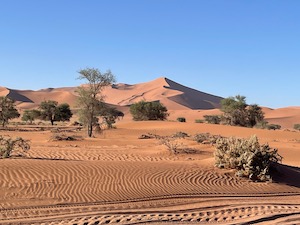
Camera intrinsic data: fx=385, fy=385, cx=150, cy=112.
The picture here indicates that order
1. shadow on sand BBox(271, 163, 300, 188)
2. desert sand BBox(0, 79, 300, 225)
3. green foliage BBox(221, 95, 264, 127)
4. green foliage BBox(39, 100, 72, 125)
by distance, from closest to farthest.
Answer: desert sand BBox(0, 79, 300, 225)
shadow on sand BBox(271, 163, 300, 188)
green foliage BBox(221, 95, 264, 127)
green foliage BBox(39, 100, 72, 125)

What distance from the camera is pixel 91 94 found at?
28.1m

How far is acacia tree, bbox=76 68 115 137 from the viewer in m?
27.8

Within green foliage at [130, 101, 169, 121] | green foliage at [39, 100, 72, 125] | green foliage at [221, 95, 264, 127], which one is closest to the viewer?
green foliage at [221, 95, 264, 127]

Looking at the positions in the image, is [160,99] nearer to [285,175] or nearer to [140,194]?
[285,175]

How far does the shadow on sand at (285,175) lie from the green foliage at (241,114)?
34.1 m

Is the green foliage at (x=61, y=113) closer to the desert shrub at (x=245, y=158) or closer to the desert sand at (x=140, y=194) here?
the desert sand at (x=140, y=194)

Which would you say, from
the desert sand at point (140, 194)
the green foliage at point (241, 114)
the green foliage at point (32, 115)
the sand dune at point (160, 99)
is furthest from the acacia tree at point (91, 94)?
the sand dune at point (160, 99)

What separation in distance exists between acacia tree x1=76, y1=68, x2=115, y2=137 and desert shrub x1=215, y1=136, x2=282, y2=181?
15416 millimetres

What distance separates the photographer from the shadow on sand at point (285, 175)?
42.2 ft

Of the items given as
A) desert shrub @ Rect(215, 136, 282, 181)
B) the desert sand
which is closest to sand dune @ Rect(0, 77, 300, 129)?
desert shrub @ Rect(215, 136, 282, 181)

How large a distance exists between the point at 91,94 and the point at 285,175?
17411 millimetres

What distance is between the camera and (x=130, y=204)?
8664 mm

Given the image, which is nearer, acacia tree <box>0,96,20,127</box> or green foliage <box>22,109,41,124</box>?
acacia tree <box>0,96,20,127</box>

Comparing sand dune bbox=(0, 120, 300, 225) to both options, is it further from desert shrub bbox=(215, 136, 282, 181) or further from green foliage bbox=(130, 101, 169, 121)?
green foliage bbox=(130, 101, 169, 121)
